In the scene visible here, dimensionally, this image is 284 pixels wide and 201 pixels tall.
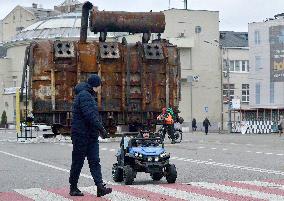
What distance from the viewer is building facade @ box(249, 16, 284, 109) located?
2741 inches

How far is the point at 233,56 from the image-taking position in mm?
95438

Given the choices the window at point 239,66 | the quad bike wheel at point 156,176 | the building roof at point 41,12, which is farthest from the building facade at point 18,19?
the quad bike wheel at point 156,176

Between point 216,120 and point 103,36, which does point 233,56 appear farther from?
point 103,36

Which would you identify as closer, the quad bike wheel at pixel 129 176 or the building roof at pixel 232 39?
the quad bike wheel at pixel 129 176

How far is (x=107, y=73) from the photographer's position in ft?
72.1

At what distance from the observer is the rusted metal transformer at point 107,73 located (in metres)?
21.5

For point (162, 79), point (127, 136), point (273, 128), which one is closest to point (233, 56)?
point (273, 128)

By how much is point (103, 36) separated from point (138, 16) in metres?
1.37

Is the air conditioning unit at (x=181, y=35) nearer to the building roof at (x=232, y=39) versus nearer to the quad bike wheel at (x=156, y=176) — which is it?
the building roof at (x=232, y=39)

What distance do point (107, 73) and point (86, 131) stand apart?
10.3 metres

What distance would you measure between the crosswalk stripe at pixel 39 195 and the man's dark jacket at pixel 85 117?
3.05 feet

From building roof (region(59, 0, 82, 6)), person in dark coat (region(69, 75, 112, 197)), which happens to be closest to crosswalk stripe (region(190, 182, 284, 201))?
person in dark coat (region(69, 75, 112, 197))

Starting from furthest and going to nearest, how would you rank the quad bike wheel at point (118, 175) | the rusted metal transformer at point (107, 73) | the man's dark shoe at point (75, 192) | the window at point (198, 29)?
1. the window at point (198, 29)
2. the rusted metal transformer at point (107, 73)
3. the quad bike wheel at point (118, 175)
4. the man's dark shoe at point (75, 192)

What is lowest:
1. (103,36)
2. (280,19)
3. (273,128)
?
(273,128)
